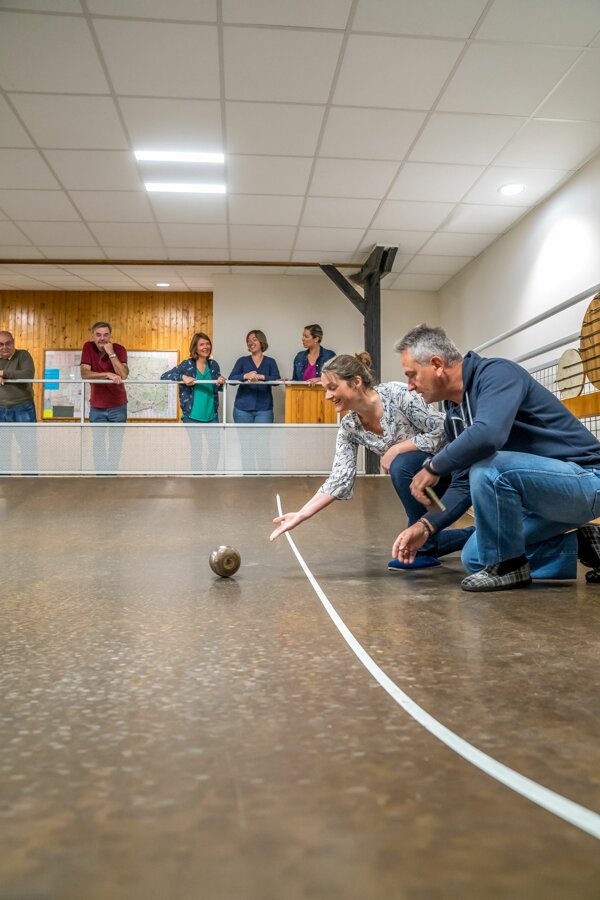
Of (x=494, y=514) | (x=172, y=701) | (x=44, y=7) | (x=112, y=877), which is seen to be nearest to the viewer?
(x=112, y=877)

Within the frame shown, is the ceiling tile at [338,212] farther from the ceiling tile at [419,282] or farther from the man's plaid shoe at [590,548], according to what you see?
the man's plaid shoe at [590,548]

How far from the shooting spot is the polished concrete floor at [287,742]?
616mm

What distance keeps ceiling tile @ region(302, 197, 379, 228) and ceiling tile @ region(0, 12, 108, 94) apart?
2541mm

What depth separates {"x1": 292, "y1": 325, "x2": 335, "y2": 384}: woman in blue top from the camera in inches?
305

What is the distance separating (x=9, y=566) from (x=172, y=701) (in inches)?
71.6

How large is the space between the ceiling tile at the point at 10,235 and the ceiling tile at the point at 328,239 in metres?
3.20

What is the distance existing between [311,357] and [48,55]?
4.45 metres

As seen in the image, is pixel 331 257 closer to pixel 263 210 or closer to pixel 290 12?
pixel 263 210

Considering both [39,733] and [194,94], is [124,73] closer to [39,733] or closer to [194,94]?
[194,94]

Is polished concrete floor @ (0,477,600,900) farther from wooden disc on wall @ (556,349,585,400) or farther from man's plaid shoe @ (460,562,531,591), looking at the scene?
wooden disc on wall @ (556,349,585,400)

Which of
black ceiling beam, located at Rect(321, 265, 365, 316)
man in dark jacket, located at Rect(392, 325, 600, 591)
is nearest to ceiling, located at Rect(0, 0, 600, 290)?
black ceiling beam, located at Rect(321, 265, 365, 316)

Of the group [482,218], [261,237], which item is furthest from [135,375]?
[482,218]

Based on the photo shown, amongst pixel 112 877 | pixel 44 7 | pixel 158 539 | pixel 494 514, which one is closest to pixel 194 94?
pixel 44 7

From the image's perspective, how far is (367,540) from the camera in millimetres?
3352
